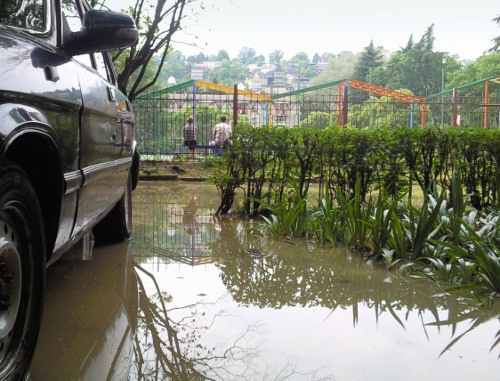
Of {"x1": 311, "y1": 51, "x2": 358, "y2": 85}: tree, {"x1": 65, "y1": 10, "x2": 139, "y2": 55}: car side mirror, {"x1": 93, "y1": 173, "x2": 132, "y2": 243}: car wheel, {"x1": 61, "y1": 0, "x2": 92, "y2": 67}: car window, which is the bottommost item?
{"x1": 93, "y1": 173, "x2": 132, "y2": 243}: car wheel

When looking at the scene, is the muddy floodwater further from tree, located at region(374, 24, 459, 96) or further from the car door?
tree, located at region(374, 24, 459, 96)

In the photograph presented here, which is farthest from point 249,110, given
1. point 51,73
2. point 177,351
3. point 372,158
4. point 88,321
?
point 51,73

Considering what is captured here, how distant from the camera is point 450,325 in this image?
3531 mm

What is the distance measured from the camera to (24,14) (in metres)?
2.85

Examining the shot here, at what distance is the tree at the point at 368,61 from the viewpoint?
65625mm

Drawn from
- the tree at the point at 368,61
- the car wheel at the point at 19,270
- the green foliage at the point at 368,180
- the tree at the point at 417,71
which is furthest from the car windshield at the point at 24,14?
the tree at the point at 368,61

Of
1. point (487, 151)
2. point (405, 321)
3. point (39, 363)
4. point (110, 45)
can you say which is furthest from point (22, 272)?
point (487, 151)

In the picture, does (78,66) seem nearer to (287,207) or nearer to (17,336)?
(17,336)

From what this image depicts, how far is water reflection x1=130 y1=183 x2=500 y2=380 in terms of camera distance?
286cm

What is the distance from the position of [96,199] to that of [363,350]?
1.77 meters

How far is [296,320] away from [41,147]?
1900 millimetres

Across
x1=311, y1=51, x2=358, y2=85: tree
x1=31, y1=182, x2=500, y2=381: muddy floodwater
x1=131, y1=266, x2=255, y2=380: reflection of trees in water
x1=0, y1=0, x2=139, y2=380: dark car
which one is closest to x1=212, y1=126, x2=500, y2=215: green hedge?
x1=31, y1=182, x2=500, y2=381: muddy floodwater

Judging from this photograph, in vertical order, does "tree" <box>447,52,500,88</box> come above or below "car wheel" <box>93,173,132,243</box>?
above

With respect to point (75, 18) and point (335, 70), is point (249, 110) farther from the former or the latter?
point (335, 70)
